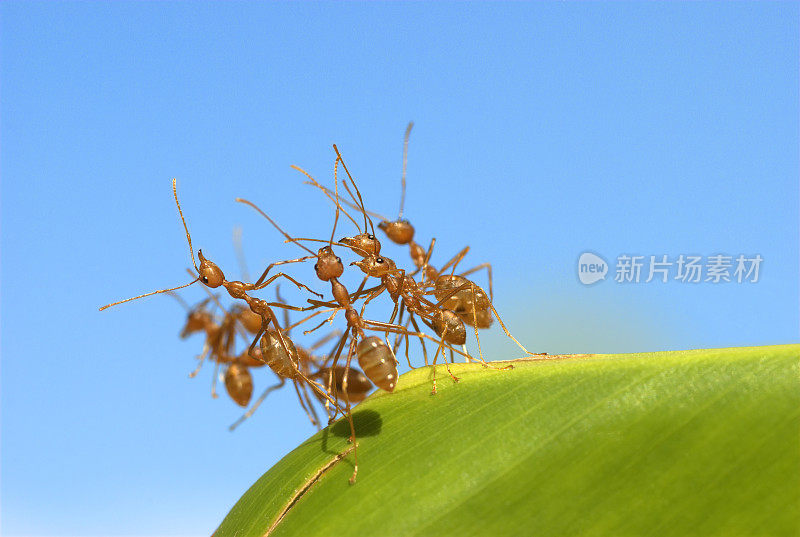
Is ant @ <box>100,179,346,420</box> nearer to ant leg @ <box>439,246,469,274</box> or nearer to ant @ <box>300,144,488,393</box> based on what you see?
ant @ <box>300,144,488,393</box>

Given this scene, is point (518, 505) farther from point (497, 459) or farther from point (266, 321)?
point (266, 321)

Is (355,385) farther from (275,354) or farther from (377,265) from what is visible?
(377,265)

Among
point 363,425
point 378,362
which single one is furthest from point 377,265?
point 363,425

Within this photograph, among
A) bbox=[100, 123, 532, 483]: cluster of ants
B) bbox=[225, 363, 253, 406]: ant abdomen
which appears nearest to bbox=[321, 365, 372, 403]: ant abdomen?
bbox=[100, 123, 532, 483]: cluster of ants

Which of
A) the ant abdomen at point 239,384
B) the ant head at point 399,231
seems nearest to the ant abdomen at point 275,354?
the ant abdomen at point 239,384

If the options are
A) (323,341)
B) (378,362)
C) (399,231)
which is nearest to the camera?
(378,362)

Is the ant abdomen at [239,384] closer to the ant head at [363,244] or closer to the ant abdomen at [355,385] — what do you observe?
the ant head at [363,244]

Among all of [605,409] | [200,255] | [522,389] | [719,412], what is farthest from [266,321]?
[719,412]
